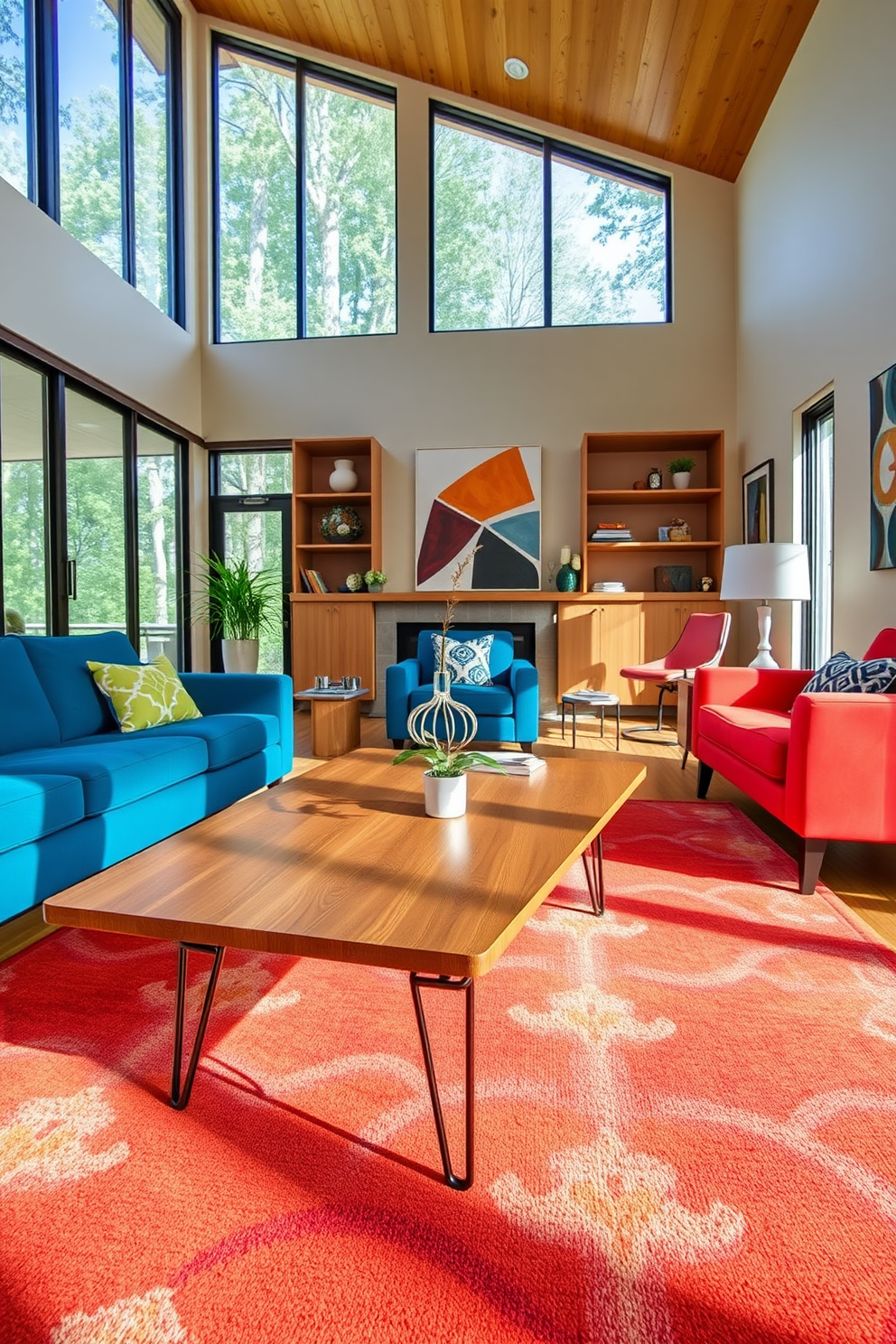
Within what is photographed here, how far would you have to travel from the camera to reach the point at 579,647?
6.01 m

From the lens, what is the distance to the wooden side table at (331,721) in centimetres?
445

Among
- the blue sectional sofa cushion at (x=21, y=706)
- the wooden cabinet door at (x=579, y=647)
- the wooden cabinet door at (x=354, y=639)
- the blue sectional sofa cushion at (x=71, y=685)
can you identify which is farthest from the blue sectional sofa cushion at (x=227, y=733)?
the wooden cabinet door at (x=579, y=647)

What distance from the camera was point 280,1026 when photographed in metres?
1.52

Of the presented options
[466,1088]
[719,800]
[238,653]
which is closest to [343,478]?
[238,653]

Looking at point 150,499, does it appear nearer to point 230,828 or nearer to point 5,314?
point 5,314

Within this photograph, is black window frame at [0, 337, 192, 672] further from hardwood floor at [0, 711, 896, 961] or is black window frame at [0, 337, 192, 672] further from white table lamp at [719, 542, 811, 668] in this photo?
white table lamp at [719, 542, 811, 668]

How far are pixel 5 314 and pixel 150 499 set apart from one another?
6.17ft

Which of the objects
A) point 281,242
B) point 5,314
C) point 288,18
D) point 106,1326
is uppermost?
point 288,18

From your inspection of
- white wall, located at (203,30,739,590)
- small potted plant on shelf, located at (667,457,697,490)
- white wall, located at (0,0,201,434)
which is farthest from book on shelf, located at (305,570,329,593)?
small potted plant on shelf, located at (667,457,697,490)

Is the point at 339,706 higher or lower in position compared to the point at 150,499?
lower

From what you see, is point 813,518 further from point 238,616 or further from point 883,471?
point 238,616

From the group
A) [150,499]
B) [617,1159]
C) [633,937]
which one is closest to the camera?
[617,1159]

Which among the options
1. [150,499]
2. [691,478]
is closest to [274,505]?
[150,499]

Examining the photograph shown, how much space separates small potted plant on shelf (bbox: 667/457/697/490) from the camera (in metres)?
5.98
